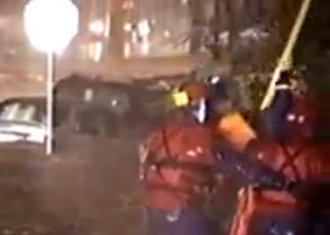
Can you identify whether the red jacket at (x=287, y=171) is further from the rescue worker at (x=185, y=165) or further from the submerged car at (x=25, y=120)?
the submerged car at (x=25, y=120)

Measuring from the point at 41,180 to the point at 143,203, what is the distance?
0.13 meters

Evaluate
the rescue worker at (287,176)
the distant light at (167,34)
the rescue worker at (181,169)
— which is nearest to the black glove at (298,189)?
the rescue worker at (287,176)

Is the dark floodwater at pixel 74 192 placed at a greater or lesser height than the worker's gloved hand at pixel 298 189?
lesser

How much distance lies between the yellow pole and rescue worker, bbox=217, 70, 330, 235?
2cm

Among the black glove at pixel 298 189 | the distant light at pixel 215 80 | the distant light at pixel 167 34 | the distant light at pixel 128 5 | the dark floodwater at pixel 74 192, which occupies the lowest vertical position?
the dark floodwater at pixel 74 192

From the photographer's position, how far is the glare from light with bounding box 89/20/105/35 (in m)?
1.32

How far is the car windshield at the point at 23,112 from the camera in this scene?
4.35ft

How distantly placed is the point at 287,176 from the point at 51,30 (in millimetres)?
354

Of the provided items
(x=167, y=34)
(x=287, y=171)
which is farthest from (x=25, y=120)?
(x=287, y=171)

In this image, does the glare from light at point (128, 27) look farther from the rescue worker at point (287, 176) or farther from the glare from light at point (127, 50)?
the rescue worker at point (287, 176)

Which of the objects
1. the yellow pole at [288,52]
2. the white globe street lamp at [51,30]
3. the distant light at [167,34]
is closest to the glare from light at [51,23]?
the white globe street lamp at [51,30]

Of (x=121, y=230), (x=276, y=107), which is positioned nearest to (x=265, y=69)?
(x=276, y=107)

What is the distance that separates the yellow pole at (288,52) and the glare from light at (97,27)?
22cm

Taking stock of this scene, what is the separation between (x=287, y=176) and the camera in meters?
1.24
